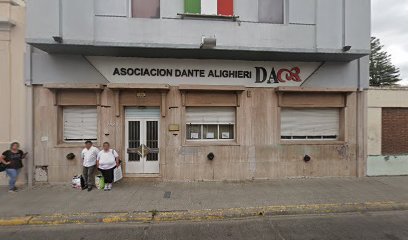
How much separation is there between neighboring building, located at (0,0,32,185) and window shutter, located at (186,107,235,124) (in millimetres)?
4984

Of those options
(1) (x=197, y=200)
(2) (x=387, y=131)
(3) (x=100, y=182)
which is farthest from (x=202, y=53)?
(2) (x=387, y=131)

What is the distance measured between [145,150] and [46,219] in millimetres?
3518

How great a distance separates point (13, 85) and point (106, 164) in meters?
3.90

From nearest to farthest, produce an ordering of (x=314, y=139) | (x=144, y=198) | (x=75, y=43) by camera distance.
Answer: (x=144, y=198), (x=75, y=43), (x=314, y=139)

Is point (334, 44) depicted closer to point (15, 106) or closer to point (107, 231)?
point (107, 231)

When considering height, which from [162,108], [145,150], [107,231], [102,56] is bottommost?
[107,231]

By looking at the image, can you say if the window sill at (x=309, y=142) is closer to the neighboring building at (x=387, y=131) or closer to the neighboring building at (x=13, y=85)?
the neighboring building at (x=387, y=131)

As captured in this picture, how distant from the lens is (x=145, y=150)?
8633mm

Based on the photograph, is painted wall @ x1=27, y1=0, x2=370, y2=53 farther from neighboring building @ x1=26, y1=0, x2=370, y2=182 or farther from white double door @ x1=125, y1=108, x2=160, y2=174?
white double door @ x1=125, y1=108, x2=160, y2=174

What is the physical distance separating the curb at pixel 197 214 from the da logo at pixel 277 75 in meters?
4.18

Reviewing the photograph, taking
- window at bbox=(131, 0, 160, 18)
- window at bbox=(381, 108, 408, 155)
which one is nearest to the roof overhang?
window at bbox=(131, 0, 160, 18)

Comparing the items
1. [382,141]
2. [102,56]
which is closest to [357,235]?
[382,141]

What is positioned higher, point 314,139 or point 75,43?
point 75,43

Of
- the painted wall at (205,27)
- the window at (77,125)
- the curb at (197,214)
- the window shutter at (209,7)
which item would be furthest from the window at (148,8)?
the curb at (197,214)
